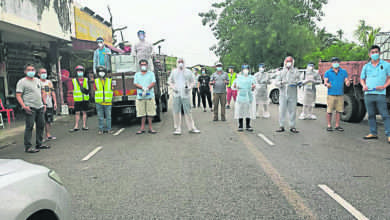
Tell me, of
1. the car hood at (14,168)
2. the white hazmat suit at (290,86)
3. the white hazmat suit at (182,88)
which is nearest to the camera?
the car hood at (14,168)

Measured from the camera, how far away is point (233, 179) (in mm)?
5055

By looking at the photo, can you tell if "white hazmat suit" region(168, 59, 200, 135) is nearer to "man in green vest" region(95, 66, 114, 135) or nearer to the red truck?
"man in green vest" region(95, 66, 114, 135)

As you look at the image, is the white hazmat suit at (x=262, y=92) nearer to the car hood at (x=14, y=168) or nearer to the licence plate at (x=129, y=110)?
the licence plate at (x=129, y=110)

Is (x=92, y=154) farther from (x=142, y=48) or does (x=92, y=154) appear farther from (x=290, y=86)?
(x=290, y=86)

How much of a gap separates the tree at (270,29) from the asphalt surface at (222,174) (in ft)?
65.5

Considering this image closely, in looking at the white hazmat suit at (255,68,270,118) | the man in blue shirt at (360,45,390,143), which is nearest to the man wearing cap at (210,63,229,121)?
the white hazmat suit at (255,68,270,118)

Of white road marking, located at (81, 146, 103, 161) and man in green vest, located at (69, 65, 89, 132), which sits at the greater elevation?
man in green vest, located at (69, 65, 89, 132)

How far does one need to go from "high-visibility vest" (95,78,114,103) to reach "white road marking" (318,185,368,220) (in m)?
6.84

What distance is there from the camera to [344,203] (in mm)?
4031

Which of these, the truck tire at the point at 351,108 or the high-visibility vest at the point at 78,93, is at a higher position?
the high-visibility vest at the point at 78,93

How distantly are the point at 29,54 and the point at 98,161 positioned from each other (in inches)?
548

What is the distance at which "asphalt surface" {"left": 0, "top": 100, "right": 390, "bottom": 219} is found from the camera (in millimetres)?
3953

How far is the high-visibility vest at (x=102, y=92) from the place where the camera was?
32.4ft

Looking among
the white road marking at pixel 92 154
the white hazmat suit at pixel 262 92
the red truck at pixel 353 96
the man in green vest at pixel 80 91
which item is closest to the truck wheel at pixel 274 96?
the white hazmat suit at pixel 262 92
